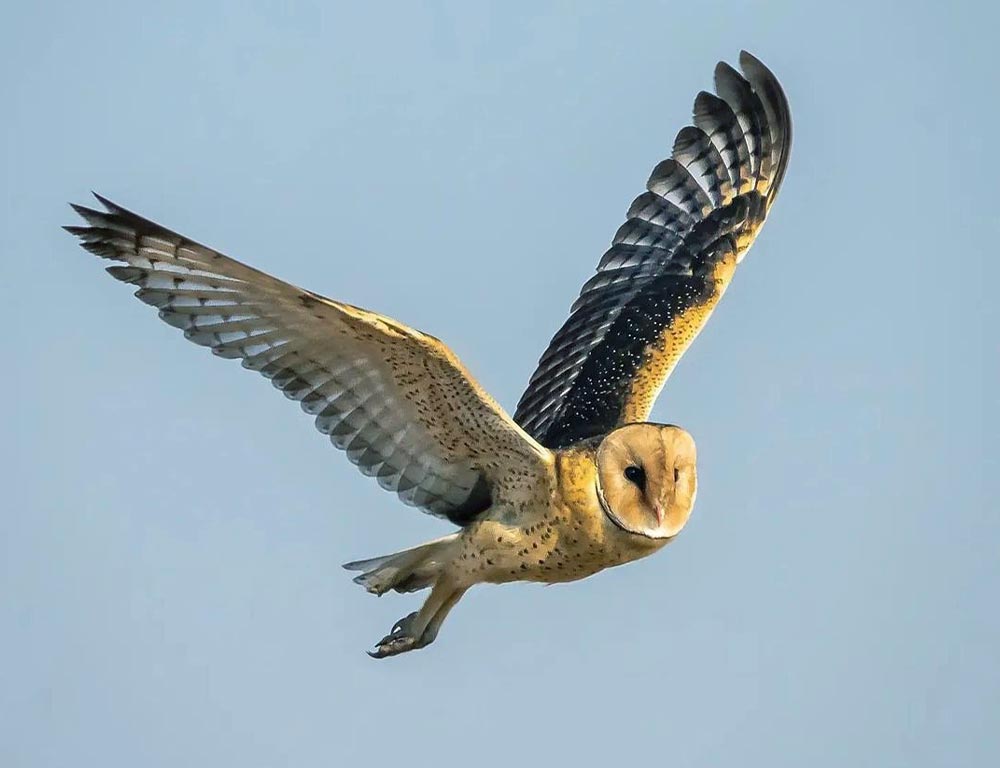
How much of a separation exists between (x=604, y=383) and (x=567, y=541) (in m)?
1.69

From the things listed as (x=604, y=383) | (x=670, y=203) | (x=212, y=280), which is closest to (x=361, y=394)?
(x=212, y=280)

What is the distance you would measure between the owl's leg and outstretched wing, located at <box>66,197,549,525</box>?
2.34 ft

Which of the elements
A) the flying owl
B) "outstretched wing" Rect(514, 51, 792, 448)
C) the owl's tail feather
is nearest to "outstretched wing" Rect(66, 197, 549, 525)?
the flying owl

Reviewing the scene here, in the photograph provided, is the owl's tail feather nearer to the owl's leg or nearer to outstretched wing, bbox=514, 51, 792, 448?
the owl's leg

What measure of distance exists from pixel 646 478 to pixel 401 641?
72.7 inches

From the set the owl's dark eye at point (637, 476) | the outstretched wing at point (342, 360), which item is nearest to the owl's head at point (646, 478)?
the owl's dark eye at point (637, 476)

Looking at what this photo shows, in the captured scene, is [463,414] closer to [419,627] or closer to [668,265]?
[419,627]

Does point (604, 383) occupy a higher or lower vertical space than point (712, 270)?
lower

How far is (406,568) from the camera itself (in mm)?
10336

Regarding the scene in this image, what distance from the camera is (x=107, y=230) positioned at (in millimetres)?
9070

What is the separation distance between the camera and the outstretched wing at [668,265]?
439 inches

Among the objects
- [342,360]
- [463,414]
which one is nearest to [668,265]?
[463,414]

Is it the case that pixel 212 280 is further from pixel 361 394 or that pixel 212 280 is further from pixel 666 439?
pixel 666 439

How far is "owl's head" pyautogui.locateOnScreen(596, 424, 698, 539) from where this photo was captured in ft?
31.3
